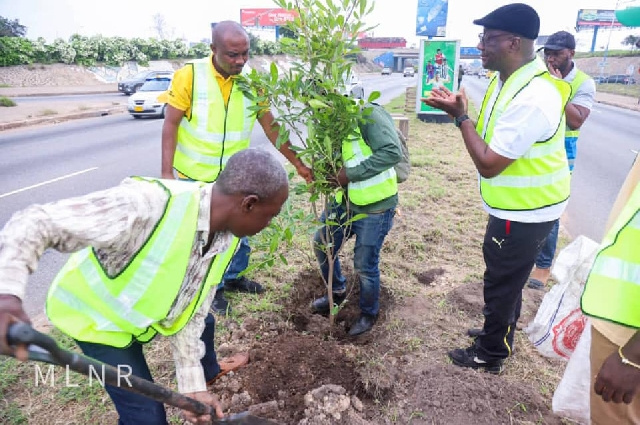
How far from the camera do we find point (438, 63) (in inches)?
501

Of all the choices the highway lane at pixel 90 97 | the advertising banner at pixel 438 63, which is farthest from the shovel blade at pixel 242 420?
the highway lane at pixel 90 97

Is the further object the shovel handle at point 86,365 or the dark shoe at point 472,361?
the dark shoe at point 472,361

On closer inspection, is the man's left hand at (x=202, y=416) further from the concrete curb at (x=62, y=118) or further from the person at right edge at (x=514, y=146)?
the concrete curb at (x=62, y=118)

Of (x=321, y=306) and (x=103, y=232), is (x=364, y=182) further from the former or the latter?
(x=103, y=232)

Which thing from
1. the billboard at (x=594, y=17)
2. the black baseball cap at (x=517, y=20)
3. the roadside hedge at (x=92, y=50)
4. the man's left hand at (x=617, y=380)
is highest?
the billboard at (x=594, y=17)

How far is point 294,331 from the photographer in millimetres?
3156

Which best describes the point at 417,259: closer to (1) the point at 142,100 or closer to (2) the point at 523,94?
(2) the point at 523,94

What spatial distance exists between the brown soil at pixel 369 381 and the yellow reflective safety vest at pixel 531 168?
1.10 meters

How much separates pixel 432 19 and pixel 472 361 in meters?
14.2

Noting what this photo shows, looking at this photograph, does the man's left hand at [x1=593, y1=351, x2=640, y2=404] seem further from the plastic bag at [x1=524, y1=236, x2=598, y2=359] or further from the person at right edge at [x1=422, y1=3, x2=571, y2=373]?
the person at right edge at [x1=422, y1=3, x2=571, y2=373]

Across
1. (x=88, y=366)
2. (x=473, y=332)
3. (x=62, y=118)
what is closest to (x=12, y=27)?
(x=62, y=118)

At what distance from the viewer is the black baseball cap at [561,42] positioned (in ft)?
12.3

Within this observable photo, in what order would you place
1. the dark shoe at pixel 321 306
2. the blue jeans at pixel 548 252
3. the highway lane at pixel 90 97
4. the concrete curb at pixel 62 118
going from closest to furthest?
the dark shoe at pixel 321 306
the blue jeans at pixel 548 252
the concrete curb at pixel 62 118
the highway lane at pixel 90 97

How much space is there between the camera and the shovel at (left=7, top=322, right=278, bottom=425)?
1.12 meters
